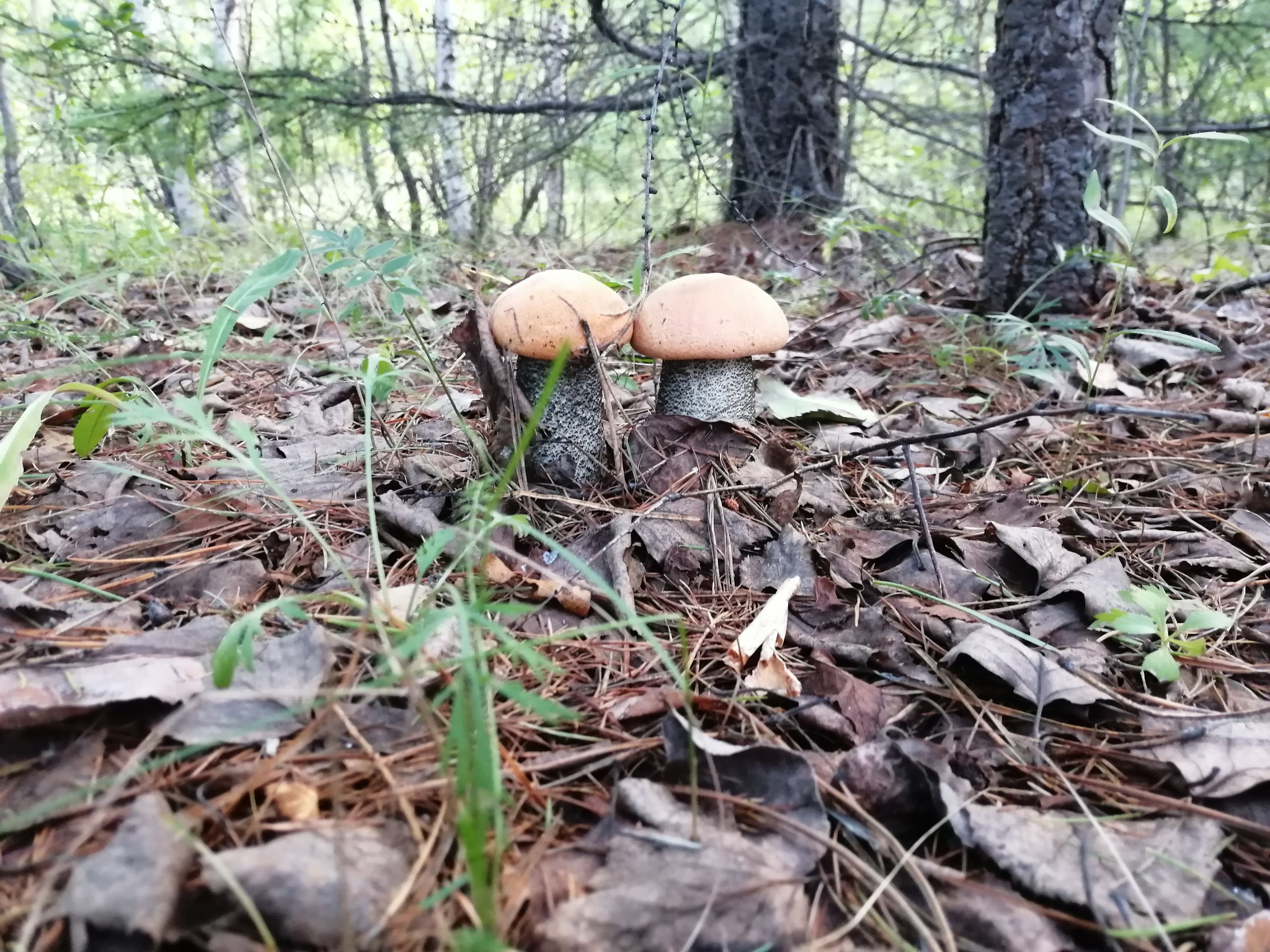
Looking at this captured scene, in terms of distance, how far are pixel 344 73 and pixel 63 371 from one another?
3.36 m

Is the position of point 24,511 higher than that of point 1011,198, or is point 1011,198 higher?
point 1011,198

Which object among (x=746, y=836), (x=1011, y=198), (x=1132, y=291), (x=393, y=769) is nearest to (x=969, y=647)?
(x=746, y=836)

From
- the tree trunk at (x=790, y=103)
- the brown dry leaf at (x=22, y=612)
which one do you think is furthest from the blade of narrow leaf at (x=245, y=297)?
the tree trunk at (x=790, y=103)

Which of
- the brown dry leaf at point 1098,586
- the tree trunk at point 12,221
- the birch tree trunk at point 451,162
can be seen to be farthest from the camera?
the birch tree trunk at point 451,162

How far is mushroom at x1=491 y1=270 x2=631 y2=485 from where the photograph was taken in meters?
1.73

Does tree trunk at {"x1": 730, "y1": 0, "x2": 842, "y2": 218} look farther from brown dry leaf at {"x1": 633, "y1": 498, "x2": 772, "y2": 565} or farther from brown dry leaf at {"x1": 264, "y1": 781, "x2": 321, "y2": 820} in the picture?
brown dry leaf at {"x1": 264, "y1": 781, "x2": 321, "y2": 820}

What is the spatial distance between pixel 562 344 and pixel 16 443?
986 mm

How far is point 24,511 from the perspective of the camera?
1.65m

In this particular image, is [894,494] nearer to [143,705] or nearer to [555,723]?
[555,723]

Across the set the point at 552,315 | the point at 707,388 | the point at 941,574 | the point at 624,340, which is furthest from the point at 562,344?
the point at 941,574

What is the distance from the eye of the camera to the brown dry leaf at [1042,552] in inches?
60.9

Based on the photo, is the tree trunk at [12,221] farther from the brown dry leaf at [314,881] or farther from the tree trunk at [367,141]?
the brown dry leaf at [314,881]

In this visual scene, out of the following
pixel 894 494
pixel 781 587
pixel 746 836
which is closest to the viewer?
pixel 746 836

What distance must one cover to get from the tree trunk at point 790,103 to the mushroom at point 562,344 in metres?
3.32
